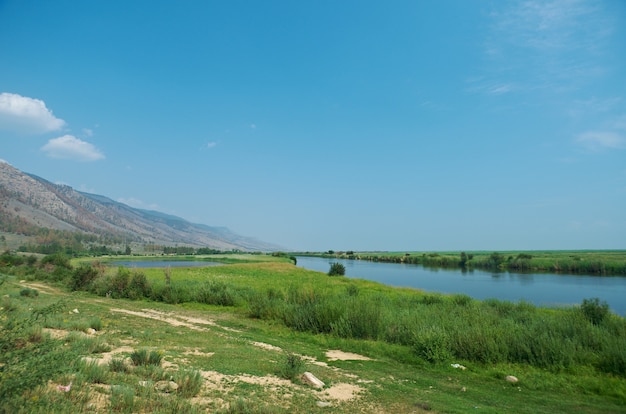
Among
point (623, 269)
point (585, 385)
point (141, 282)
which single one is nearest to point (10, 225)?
point (141, 282)

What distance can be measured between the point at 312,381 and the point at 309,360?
2.98 metres

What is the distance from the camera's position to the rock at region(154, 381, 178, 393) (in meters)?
6.34

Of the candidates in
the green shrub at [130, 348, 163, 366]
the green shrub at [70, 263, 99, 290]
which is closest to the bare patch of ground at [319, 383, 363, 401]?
the green shrub at [130, 348, 163, 366]

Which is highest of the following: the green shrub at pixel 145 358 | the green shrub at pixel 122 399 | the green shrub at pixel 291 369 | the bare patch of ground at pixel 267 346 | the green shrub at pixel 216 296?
the green shrub at pixel 122 399

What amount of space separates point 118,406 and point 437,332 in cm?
1117

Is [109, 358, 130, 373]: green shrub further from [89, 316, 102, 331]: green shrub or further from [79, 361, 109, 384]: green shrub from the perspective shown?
[89, 316, 102, 331]: green shrub

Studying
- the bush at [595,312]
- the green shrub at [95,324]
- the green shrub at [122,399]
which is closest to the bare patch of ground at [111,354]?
the green shrub at [122,399]

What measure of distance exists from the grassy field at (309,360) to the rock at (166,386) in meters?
0.02

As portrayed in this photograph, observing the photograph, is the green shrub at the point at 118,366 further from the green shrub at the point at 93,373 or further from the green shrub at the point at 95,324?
the green shrub at the point at 95,324

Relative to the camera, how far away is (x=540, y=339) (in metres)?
12.6

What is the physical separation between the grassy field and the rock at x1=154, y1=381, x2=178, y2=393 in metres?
0.02

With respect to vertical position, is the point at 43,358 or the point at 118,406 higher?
the point at 43,358

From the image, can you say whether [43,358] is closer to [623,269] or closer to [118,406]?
[118,406]

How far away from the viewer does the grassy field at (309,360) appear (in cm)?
545
